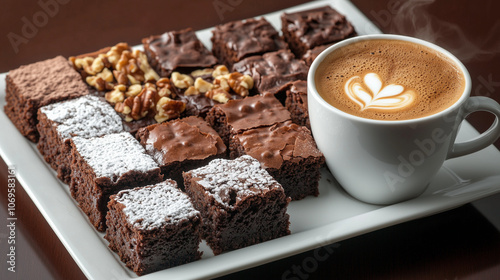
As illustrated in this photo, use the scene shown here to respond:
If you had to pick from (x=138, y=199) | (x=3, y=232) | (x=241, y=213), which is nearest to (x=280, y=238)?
(x=241, y=213)

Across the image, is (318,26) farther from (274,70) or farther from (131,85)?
(131,85)

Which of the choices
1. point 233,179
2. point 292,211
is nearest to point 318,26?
point 292,211

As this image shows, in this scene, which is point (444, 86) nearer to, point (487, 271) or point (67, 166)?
point (487, 271)

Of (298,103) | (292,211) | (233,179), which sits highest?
(233,179)

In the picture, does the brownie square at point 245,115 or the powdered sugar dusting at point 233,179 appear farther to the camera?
the brownie square at point 245,115

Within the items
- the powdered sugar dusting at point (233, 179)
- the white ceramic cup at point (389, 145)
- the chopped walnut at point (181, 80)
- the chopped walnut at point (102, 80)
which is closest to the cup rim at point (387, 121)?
the white ceramic cup at point (389, 145)

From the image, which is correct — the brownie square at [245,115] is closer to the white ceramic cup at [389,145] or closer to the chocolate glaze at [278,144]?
the chocolate glaze at [278,144]
